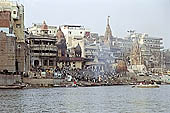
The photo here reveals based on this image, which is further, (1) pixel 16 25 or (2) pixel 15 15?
(1) pixel 16 25

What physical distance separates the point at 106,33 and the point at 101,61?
3806cm

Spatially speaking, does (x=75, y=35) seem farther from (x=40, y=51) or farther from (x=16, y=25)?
(x=16, y=25)

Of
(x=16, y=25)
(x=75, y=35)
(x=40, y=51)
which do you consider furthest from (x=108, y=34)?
(x=16, y=25)

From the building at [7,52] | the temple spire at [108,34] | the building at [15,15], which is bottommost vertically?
the building at [7,52]

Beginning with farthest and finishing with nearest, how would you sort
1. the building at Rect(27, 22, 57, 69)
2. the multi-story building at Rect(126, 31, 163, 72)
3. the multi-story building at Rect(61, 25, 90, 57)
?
1. the multi-story building at Rect(126, 31, 163, 72)
2. the multi-story building at Rect(61, 25, 90, 57)
3. the building at Rect(27, 22, 57, 69)

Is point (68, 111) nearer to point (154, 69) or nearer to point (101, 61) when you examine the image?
point (101, 61)

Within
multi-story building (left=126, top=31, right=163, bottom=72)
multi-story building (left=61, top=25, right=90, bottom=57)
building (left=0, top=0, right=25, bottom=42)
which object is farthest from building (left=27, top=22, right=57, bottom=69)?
multi-story building (left=126, top=31, right=163, bottom=72)

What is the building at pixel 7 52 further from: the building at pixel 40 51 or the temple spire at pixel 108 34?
the temple spire at pixel 108 34

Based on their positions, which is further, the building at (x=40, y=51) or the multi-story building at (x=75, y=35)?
the multi-story building at (x=75, y=35)

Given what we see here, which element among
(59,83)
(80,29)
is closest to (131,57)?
(80,29)

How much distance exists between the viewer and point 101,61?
406 ft

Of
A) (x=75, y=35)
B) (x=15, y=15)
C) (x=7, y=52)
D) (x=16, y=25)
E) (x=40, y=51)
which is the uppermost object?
(x=75, y=35)

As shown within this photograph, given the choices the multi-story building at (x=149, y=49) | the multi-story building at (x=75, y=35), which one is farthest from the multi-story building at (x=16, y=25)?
the multi-story building at (x=149, y=49)

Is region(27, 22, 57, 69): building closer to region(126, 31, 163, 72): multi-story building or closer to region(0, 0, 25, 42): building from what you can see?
region(0, 0, 25, 42): building
